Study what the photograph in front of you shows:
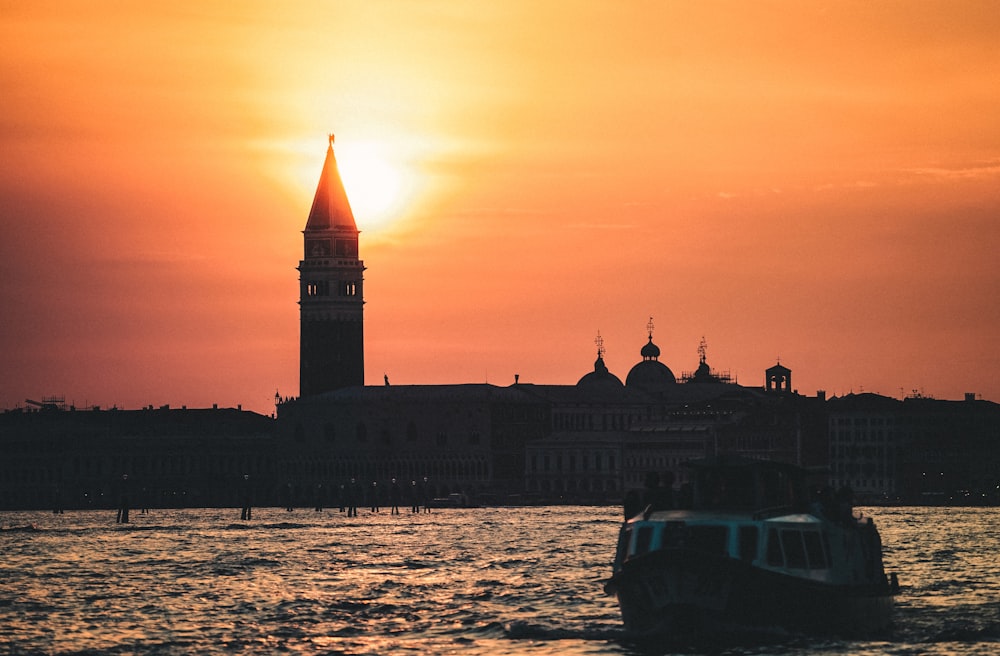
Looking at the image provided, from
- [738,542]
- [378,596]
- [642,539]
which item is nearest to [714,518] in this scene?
[738,542]

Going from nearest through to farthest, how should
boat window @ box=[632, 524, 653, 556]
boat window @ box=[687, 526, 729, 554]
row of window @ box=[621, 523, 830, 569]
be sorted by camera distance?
row of window @ box=[621, 523, 830, 569]
boat window @ box=[687, 526, 729, 554]
boat window @ box=[632, 524, 653, 556]

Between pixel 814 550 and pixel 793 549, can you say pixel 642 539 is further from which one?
pixel 814 550

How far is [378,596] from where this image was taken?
70688 millimetres

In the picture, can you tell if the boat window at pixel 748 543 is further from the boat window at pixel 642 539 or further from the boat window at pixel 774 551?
the boat window at pixel 642 539

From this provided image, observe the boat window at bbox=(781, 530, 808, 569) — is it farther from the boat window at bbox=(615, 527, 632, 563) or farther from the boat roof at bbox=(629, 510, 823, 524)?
the boat window at bbox=(615, 527, 632, 563)

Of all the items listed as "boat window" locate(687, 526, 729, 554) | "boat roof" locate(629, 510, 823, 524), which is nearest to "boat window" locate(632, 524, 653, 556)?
"boat roof" locate(629, 510, 823, 524)

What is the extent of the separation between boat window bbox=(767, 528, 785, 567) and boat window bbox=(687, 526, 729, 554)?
87 centimetres

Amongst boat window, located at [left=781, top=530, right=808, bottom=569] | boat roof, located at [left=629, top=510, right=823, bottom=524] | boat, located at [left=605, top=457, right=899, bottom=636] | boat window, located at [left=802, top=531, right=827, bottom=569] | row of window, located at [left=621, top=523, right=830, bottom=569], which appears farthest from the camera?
boat window, located at [left=802, top=531, right=827, bottom=569]

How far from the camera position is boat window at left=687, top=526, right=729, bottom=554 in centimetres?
5125

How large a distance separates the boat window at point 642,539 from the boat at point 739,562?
2cm

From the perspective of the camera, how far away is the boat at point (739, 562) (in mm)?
50469

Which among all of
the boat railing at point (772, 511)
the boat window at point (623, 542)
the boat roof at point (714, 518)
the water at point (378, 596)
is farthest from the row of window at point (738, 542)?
the water at point (378, 596)

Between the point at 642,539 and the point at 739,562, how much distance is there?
106 inches

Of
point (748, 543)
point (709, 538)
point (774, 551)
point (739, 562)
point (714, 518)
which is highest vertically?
point (714, 518)
